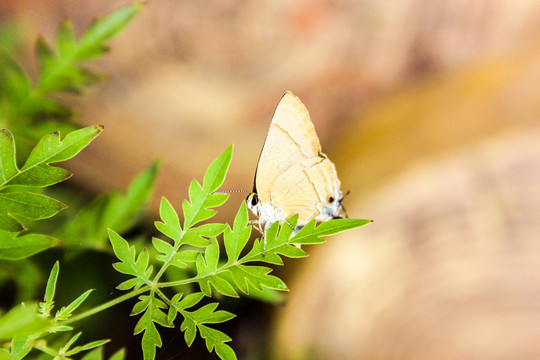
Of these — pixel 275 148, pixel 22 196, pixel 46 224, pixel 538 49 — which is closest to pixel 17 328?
pixel 22 196

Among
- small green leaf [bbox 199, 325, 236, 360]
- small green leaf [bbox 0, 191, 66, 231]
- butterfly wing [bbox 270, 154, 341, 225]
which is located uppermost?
butterfly wing [bbox 270, 154, 341, 225]

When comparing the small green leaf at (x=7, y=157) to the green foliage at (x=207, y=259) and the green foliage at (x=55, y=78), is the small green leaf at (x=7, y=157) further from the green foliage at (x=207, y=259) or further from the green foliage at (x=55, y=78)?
the green foliage at (x=55, y=78)

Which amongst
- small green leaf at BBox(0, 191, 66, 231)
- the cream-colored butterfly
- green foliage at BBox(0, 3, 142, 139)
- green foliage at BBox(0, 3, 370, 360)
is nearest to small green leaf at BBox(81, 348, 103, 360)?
green foliage at BBox(0, 3, 370, 360)

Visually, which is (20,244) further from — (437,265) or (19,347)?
(437,265)

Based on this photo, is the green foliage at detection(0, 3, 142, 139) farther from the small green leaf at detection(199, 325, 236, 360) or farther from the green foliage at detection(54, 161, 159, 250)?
the small green leaf at detection(199, 325, 236, 360)

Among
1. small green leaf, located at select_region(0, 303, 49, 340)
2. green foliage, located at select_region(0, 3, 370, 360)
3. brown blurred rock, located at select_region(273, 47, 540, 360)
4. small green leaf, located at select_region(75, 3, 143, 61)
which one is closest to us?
small green leaf, located at select_region(0, 303, 49, 340)

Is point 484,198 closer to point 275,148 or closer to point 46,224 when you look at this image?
point 275,148
